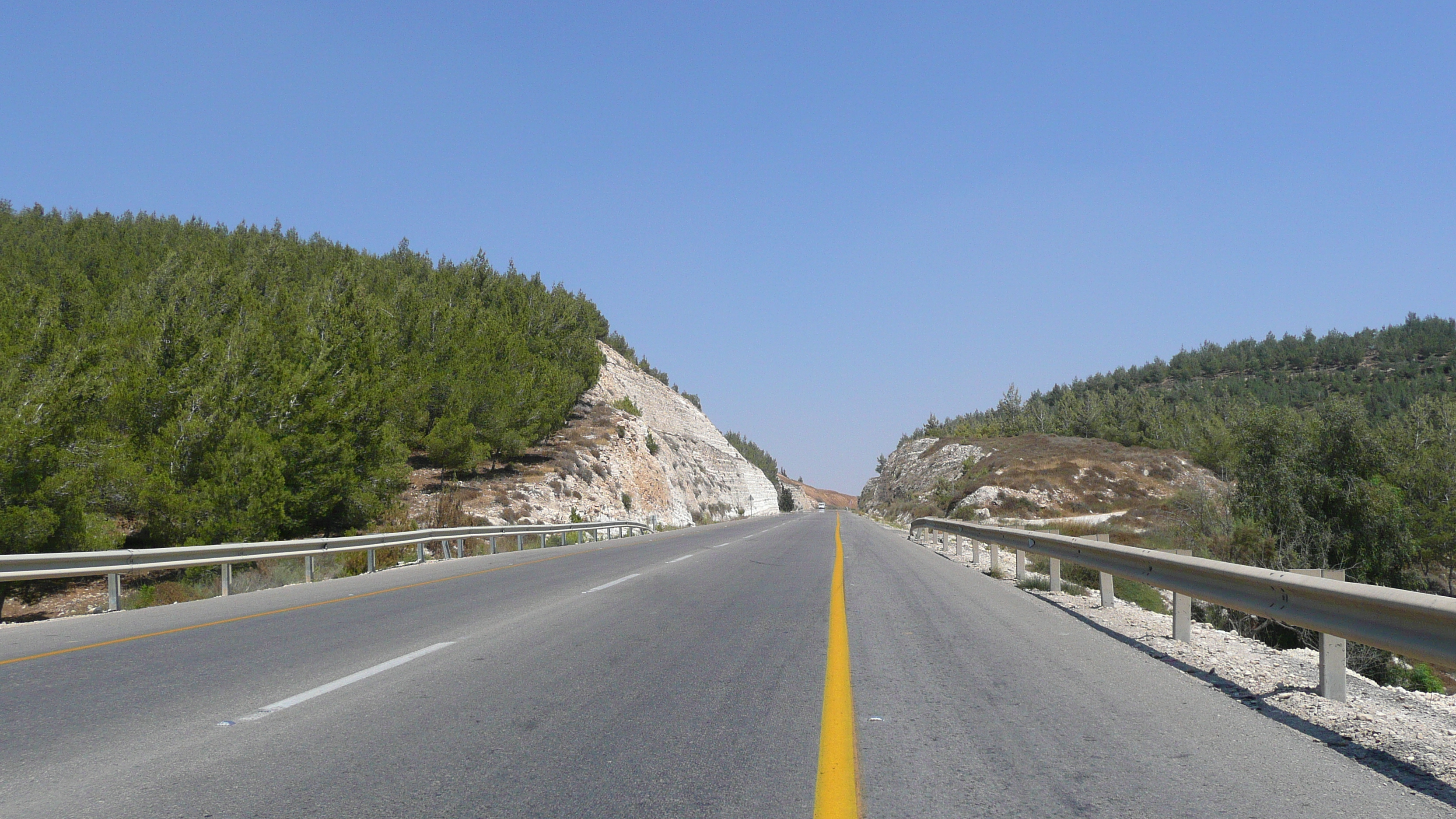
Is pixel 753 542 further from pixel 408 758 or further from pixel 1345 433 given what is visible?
pixel 1345 433

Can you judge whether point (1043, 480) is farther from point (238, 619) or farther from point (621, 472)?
point (238, 619)

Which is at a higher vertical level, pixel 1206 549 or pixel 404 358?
pixel 404 358

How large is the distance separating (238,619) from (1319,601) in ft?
38.6

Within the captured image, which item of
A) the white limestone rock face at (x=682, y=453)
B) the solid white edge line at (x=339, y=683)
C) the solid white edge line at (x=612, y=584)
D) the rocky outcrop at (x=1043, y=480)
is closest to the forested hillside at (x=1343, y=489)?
the rocky outcrop at (x=1043, y=480)

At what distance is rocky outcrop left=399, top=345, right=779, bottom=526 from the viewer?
4503 centimetres

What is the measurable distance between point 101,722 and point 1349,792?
7.26 metres

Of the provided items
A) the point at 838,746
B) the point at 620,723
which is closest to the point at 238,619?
the point at 620,723

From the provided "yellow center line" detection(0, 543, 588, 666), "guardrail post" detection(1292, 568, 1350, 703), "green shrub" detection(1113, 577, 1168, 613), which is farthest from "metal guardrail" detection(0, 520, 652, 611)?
"green shrub" detection(1113, 577, 1168, 613)

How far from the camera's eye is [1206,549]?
86.1 feet

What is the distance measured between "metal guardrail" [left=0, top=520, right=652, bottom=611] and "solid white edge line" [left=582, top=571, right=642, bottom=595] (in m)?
6.77

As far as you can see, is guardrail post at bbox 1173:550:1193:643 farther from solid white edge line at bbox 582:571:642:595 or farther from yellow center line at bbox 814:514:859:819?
solid white edge line at bbox 582:571:642:595

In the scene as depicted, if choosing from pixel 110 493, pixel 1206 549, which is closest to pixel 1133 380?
pixel 1206 549

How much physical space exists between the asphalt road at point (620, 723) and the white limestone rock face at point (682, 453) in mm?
55151

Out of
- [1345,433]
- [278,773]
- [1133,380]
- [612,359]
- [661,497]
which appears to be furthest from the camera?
[1133,380]
